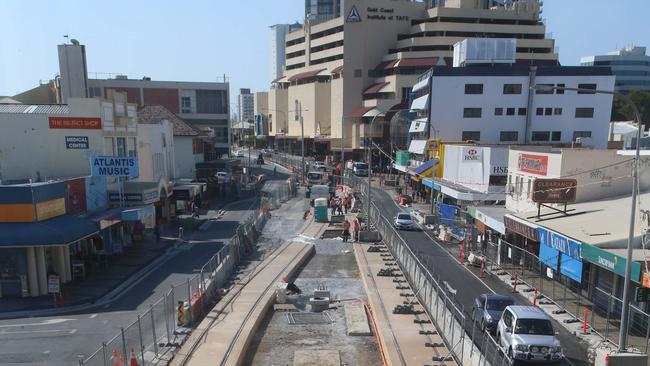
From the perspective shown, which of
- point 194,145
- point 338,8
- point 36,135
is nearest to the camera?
point 36,135

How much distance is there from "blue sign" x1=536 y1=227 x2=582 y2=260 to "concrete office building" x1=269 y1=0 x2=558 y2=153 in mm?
57050

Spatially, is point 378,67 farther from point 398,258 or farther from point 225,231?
point 398,258

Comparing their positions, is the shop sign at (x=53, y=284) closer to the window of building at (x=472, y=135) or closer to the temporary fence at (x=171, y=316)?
the temporary fence at (x=171, y=316)

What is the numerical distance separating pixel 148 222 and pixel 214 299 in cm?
1763

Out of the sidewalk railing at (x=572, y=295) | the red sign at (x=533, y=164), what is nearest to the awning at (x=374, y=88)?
the red sign at (x=533, y=164)

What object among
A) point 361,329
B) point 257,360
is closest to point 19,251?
point 257,360

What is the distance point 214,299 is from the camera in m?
20.8

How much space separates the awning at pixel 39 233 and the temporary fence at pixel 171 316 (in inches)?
206

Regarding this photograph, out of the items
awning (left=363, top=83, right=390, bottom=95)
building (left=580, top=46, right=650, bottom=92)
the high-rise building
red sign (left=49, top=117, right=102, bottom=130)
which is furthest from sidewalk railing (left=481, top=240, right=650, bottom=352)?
the high-rise building

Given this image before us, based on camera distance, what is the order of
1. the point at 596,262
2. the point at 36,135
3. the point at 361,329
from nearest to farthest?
the point at 361,329, the point at 596,262, the point at 36,135

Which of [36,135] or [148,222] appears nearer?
[36,135]

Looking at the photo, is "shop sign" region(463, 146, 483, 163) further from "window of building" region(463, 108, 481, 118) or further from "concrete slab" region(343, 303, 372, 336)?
"concrete slab" region(343, 303, 372, 336)

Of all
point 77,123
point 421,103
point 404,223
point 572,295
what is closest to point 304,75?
point 421,103

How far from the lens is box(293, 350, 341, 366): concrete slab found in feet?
48.1
